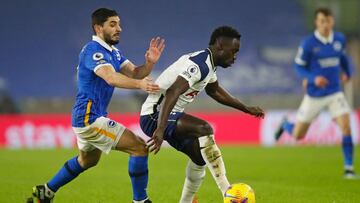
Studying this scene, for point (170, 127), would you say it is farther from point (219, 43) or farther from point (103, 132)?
point (219, 43)

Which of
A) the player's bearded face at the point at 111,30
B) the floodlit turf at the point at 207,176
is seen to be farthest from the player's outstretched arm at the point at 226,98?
the player's bearded face at the point at 111,30

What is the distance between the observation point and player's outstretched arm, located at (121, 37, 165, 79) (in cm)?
771

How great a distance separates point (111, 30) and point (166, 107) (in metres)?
1.16

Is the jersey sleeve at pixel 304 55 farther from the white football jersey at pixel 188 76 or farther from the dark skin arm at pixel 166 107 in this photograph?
the dark skin arm at pixel 166 107

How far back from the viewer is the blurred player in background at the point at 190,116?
23.6 ft

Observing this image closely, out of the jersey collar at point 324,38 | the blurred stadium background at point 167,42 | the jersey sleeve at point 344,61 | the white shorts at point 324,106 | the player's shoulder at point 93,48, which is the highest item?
the player's shoulder at point 93,48

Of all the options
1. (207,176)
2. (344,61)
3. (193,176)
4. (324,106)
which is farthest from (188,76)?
(344,61)

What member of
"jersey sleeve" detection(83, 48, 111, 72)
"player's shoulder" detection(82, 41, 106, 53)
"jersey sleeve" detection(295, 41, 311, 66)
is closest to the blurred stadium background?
"jersey sleeve" detection(295, 41, 311, 66)

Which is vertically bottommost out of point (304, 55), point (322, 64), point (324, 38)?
point (322, 64)

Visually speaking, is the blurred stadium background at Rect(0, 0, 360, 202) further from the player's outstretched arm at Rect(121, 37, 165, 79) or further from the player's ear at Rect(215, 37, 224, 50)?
the player's ear at Rect(215, 37, 224, 50)

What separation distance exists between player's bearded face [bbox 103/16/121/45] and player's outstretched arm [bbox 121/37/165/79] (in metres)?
0.41

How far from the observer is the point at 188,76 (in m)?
7.15

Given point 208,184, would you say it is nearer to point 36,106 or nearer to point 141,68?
point 141,68

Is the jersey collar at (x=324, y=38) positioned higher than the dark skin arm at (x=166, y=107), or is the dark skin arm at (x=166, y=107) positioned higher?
the dark skin arm at (x=166, y=107)
